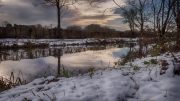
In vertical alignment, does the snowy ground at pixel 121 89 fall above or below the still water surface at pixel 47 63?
above

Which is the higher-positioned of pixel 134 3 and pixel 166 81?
pixel 134 3

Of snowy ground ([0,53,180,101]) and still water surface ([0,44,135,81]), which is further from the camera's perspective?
still water surface ([0,44,135,81])

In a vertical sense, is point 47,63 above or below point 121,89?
below

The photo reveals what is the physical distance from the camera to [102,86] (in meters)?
2.27

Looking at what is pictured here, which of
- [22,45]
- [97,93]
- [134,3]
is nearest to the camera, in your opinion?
[97,93]

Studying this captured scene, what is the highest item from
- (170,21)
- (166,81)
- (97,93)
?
(170,21)

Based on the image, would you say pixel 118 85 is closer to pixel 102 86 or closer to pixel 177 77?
pixel 102 86

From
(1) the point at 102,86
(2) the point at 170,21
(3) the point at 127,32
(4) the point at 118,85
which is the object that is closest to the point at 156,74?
(4) the point at 118,85

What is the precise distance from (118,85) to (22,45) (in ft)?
42.5

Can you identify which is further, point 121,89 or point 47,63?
point 47,63

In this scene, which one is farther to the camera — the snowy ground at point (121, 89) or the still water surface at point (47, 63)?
the still water surface at point (47, 63)

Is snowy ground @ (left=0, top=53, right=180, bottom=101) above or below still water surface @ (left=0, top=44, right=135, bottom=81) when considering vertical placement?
above

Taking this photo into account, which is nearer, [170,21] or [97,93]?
[97,93]

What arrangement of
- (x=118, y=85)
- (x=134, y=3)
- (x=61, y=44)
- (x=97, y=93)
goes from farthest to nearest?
(x=61, y=44) < (x=134, y=3) < (x=118, y=85) < (x=97, y=93)
